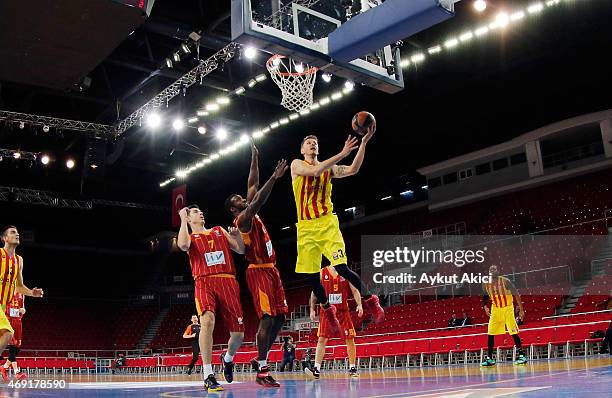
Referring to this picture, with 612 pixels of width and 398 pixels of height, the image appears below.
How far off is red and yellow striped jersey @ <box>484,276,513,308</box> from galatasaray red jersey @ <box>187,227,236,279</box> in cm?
642

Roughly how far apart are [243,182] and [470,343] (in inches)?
633

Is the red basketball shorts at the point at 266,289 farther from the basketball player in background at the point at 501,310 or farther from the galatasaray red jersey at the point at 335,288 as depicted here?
the basketball player in background at the point at 501,310

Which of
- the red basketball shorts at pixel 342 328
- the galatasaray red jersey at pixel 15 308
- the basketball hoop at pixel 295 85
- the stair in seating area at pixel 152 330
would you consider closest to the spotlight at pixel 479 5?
the basketball hoop at pixel 295 85

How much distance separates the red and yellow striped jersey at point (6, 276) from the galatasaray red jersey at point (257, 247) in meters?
3.24

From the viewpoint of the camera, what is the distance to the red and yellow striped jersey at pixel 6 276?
25.0 ft

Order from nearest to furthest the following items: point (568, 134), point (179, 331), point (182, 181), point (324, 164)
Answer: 1. point (324, 164)
2. point (568, 134)
3. point (182, 181)
4. point (179, 331)

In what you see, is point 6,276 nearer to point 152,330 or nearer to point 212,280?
point 212,280

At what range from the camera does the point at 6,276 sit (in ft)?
25.1

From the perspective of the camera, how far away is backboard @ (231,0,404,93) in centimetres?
848

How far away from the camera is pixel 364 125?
6.30m

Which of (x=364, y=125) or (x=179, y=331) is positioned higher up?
(x=364, y=125)

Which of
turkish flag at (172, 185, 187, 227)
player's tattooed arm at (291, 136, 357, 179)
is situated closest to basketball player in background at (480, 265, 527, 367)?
player's tattooed arm at (291, 136, 357, 179)

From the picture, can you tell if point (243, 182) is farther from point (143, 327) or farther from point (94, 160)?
point (143, 327)

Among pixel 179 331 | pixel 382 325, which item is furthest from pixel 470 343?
pixel 179 331
